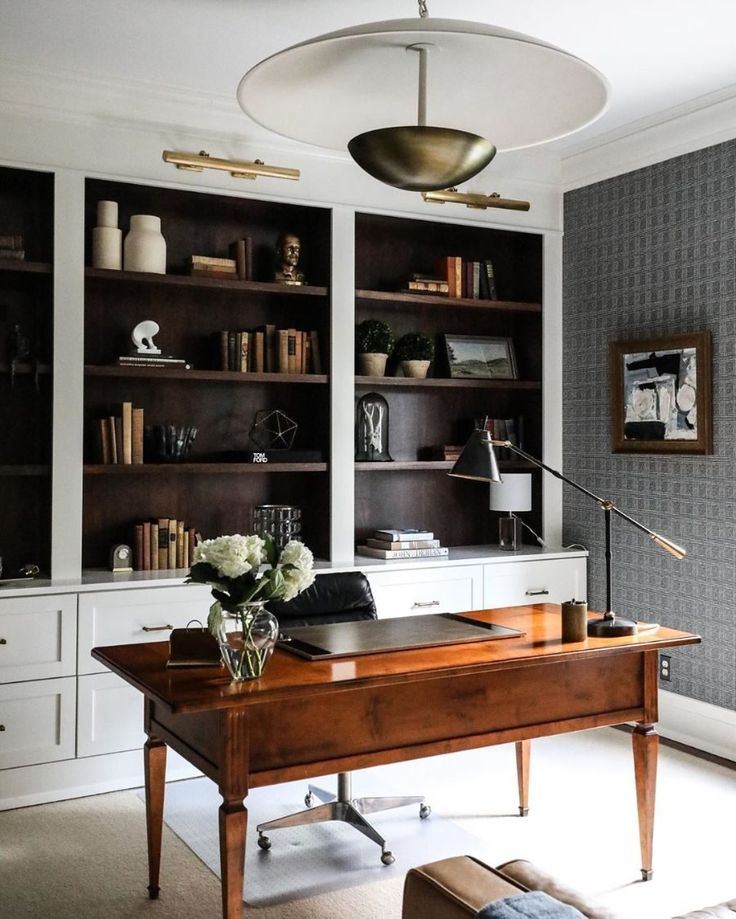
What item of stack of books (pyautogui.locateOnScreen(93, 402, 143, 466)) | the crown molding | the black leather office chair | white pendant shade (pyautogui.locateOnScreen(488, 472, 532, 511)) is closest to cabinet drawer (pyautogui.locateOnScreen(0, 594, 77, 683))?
stack of books (pyautogui.locateOnScreen(93, 402, 143, 466))

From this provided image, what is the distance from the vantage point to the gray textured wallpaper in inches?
166

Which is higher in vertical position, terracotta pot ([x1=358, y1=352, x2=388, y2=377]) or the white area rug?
terracotta pot ([x1=358, y1=352, x2=388, y2=377])

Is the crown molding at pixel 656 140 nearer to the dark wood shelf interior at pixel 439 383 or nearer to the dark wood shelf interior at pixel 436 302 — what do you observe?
the dark wood shelf interior at pixel 436 302

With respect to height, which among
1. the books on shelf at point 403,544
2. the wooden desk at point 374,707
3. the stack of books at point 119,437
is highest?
the stack of books at point 119,437

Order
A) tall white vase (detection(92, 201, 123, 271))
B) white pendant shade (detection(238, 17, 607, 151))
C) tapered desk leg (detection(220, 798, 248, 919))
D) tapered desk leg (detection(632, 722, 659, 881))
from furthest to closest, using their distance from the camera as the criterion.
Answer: tall white vase (detection(92, 201, 123, 271)), tapered desk leg (detection(632, 722, 659, 881)), tapered desk leg (detection(220, 798, 248, 919)), white pendant shade (detection(238, 17, 607, 151))

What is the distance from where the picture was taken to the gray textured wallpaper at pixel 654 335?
13.8 feet

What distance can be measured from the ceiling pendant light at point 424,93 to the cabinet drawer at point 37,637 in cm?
201

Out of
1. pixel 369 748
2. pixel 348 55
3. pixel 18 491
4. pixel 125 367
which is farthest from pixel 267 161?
pixel 369 748

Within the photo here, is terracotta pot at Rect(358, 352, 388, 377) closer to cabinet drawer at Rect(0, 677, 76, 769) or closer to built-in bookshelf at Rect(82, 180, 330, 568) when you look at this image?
built-in bookshelf at Rect(82, 180, 330, 568)

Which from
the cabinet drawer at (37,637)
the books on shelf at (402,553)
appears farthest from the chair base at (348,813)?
the books on shelf at (402,553)

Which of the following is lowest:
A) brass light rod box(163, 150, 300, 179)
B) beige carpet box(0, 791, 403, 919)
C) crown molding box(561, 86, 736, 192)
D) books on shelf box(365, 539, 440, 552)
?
beige carpet box(0, 791, 403, 919)

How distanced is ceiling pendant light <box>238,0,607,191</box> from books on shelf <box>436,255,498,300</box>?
2239 millimetres

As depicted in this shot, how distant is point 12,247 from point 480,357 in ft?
7.62

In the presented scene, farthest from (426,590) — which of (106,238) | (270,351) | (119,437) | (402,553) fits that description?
(106,238)
